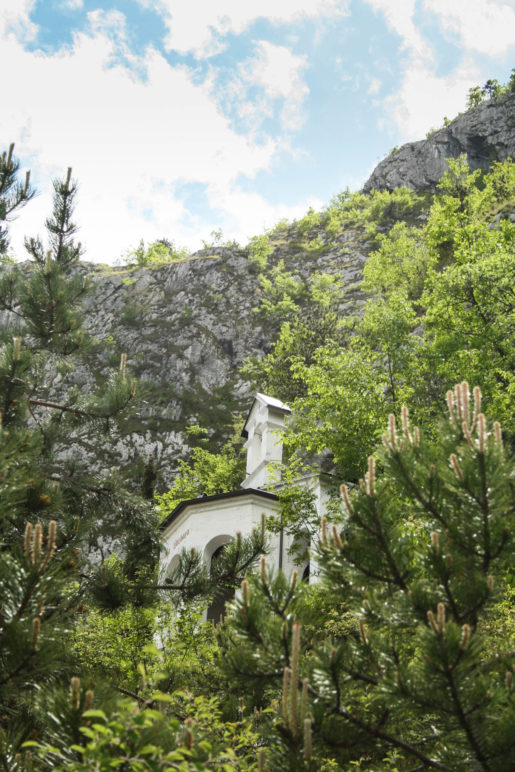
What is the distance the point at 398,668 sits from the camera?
12.1 ft

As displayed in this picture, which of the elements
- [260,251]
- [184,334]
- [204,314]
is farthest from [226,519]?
[260,251]

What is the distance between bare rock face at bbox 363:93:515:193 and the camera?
2274 inches

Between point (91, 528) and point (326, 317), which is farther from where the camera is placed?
point (326, 317)

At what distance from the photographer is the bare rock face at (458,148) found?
57.8 metres

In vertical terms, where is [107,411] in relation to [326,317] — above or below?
below

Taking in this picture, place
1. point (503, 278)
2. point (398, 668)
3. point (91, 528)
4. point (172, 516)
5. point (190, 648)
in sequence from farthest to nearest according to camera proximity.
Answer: point (172, 516) < point (503, 278) < point (190, 648) < point (91, 528) < point (398, 668)

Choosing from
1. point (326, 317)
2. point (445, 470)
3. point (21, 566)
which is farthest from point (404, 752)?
point (326, 317)

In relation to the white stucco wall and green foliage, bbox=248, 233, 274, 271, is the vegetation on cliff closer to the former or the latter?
the white stucco wall

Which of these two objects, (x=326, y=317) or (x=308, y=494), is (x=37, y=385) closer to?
(x=308, y=494)

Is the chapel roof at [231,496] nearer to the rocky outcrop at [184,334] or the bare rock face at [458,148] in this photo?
the rocky outcrop at [184,334]

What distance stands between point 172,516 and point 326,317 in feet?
79.4

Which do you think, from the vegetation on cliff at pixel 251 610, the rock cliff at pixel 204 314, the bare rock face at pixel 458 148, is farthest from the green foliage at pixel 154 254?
the vegetation on cliff at pixel 251 610

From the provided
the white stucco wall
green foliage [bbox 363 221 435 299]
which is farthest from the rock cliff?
the white stucco wall

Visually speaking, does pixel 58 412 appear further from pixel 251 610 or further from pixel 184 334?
pixel 184 334
